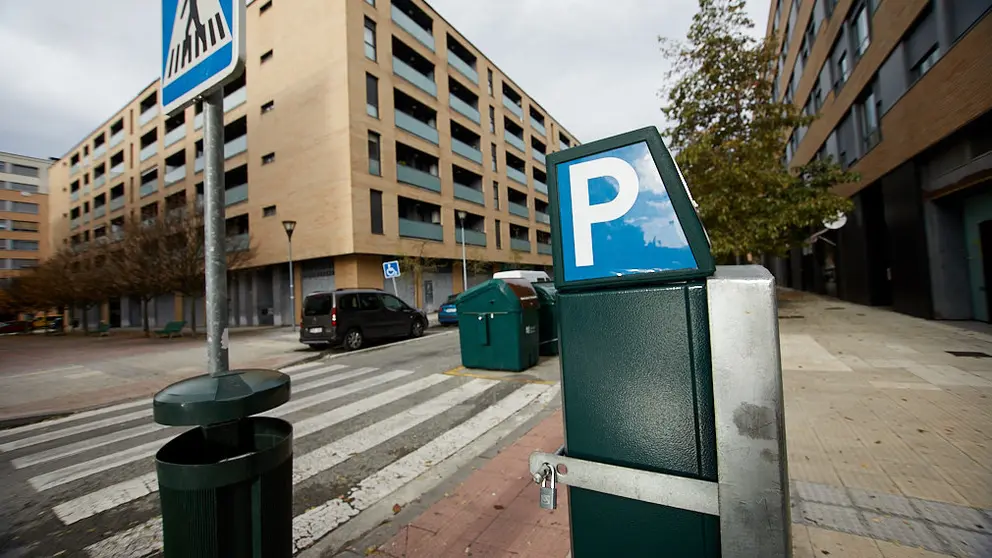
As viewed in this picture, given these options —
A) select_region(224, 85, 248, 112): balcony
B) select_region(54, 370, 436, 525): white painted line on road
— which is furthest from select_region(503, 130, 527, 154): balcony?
select_region(54, 370, 436, 525): white painted line on road

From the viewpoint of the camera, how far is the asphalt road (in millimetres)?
2895

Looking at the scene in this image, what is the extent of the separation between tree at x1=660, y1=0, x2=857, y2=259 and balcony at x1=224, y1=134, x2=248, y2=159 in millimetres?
23158

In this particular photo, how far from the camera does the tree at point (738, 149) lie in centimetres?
1033

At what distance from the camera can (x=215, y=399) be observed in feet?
4.26

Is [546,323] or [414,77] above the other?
[414,77]

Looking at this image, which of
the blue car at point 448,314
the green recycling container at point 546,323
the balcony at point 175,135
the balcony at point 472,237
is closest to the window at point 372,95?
the balcony at point 472,237

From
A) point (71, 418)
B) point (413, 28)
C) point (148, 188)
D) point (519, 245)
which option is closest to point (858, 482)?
point (71, 418)

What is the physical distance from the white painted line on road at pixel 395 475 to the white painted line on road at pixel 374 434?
0.55 metres

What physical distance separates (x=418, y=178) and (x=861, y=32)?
63.9ft

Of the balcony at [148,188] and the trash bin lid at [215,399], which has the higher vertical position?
the balcony at [148,188]

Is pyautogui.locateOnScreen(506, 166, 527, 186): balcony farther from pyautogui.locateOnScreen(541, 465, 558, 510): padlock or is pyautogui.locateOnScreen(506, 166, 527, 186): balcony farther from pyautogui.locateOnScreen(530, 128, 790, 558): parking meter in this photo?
pyautogui.locateOnScreen(541, 465, 558, 510): padlock

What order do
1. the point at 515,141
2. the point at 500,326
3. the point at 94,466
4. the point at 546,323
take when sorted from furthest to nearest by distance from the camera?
the point at 515,141, the point at 546,323, the point at 500,326, the point at 94,466

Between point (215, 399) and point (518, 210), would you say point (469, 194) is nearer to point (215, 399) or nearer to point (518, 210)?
point (518, 210)

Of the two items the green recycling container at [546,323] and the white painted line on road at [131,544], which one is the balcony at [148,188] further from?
the white painted line on road at [131,544]
